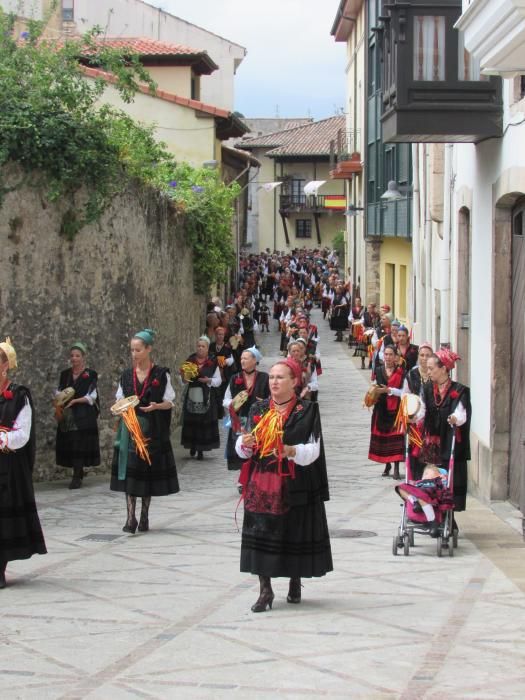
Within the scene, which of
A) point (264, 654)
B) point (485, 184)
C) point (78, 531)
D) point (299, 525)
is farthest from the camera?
point (485, 184)

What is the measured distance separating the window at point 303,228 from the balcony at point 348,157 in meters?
27.6

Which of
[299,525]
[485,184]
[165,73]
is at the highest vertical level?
[165,73]

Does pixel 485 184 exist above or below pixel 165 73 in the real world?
below

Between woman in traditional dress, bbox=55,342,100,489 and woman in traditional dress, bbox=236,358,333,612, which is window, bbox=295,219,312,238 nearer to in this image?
woman in traditional dress, bbox=55,342,100,489

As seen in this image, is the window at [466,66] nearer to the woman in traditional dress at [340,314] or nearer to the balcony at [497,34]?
the balcony at [497,34]

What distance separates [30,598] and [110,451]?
22.8 ft

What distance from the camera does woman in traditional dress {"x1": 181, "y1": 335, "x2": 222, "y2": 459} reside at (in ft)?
55.8

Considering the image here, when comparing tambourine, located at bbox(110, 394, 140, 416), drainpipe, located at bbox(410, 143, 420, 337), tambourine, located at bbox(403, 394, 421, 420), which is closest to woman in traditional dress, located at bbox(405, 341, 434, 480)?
tambourine, located at bbox(403, 394, 421, 420)

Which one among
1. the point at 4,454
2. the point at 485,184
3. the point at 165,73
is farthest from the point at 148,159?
the point at 165,73

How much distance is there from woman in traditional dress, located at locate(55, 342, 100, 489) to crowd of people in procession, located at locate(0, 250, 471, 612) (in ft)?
0.04

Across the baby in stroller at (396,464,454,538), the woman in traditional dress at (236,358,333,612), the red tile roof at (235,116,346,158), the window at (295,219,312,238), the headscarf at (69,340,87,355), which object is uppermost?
the red tile roof at (235,116,346,158)

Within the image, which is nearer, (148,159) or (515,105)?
(515,105)

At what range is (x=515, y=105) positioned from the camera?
40.3 feet

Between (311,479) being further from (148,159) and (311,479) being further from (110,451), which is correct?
(148,159)
